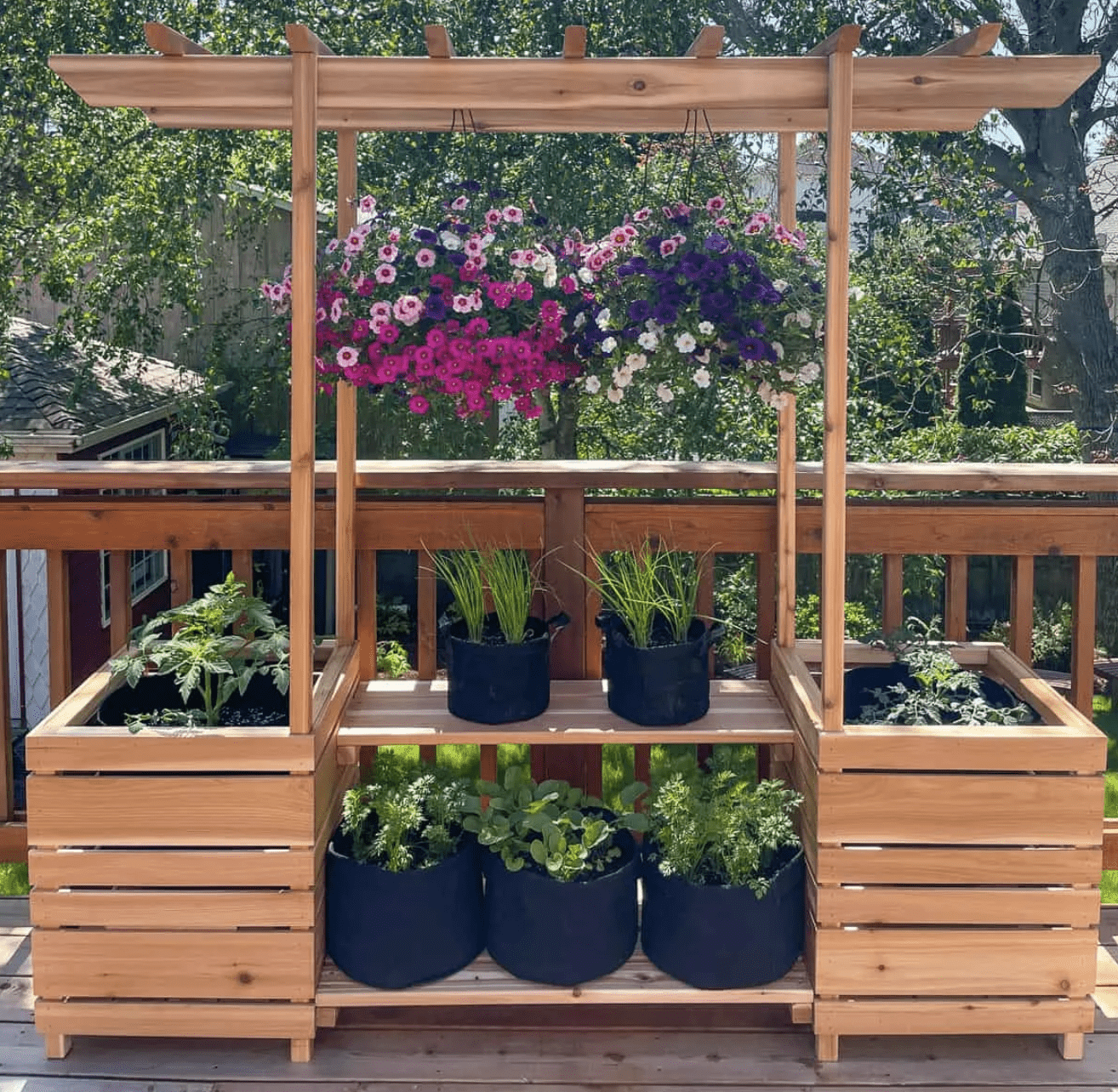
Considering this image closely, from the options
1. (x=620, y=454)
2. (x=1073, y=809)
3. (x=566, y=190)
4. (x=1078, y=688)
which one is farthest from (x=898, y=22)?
(x=1073, y=809)

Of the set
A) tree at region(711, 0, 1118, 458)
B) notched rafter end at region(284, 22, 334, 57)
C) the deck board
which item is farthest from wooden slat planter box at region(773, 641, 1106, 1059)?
tree at region(711, 0, 1118, 458)

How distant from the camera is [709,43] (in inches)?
84.3

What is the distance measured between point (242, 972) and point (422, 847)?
38 cm

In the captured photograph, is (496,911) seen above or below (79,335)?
below

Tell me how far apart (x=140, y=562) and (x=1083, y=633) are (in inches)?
280

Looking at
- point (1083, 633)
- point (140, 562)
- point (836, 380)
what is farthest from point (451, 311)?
point (140, 562)

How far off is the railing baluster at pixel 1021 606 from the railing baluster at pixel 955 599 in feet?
0.34

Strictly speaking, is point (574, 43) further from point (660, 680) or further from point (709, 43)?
point (660, 680)

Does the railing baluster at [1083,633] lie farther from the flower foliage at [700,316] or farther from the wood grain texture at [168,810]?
the wood grain texture at [168,810]

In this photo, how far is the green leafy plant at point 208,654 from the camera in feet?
7.99

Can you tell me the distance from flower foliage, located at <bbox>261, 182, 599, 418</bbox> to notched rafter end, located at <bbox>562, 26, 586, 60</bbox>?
0.30m

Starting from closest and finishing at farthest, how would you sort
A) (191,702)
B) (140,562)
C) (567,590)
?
(191,702)
(567,590)
(140,562)

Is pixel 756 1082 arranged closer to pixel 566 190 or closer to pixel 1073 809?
pixel 1073 809

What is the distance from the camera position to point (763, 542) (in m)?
2.90
